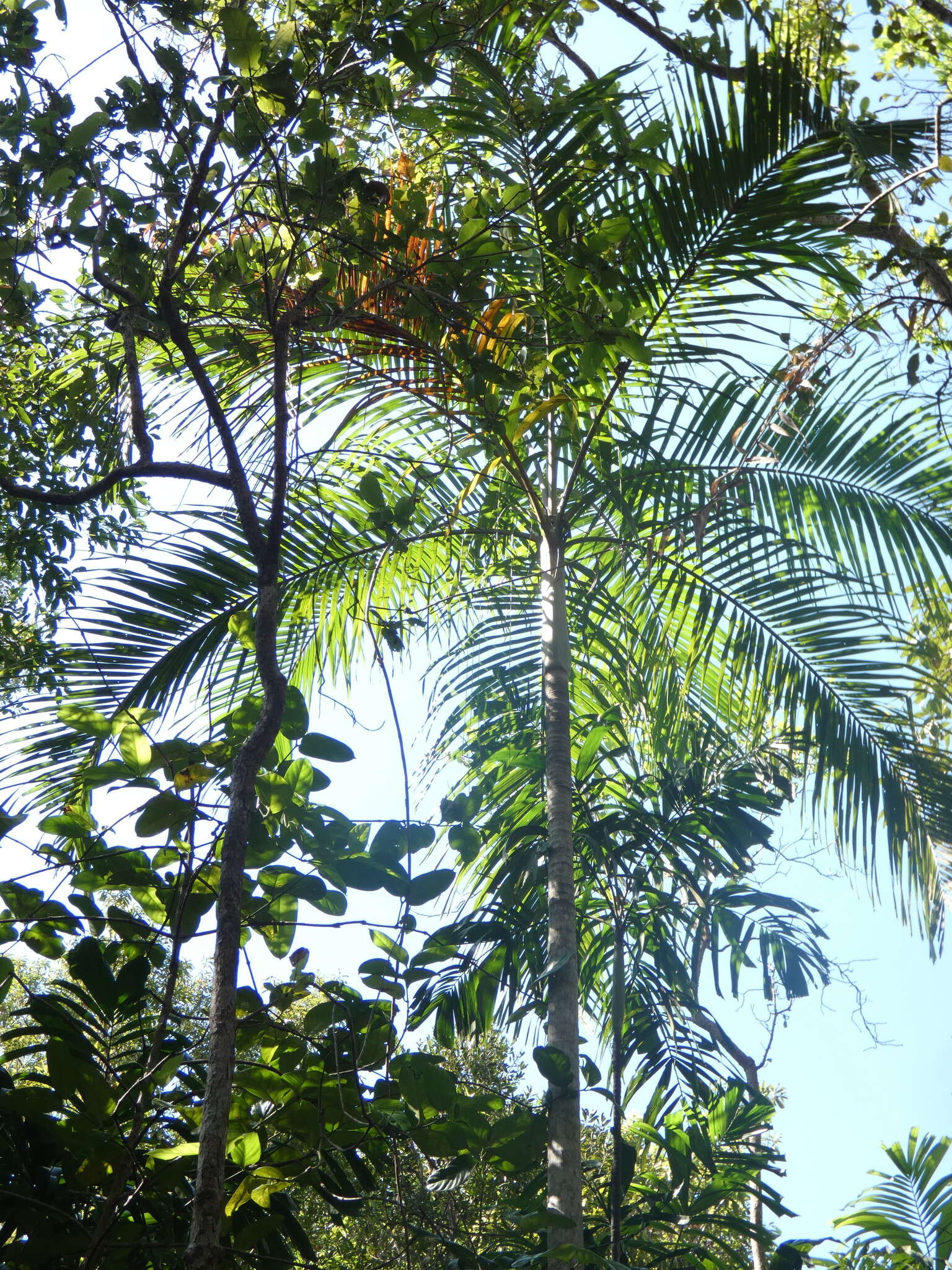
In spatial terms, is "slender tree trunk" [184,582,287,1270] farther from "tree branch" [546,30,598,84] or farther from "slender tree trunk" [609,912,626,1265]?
"tree branch" [546,30,598,84]

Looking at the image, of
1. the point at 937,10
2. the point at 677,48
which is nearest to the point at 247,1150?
the point at 677,48

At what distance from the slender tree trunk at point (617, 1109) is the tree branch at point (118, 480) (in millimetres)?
1519

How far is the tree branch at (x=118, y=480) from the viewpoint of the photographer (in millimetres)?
1450

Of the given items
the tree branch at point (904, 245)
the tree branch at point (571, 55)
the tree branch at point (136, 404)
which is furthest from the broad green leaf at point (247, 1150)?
the tree branch at point (571, 55)

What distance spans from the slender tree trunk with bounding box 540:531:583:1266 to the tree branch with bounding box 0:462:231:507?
1.37m

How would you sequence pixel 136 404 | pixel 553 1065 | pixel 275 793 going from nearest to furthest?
pixel 275 793, pixel 136 404, pixel 553 1065

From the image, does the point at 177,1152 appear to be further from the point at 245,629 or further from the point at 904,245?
the point at 904,245

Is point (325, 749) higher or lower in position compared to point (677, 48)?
lower

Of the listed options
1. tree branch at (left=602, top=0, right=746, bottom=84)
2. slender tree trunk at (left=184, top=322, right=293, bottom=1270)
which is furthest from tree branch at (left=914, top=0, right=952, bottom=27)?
slender tree trunk at (left=184, top=322, right=293, bottom=1270)

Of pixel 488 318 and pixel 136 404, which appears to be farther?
pixel 488 318

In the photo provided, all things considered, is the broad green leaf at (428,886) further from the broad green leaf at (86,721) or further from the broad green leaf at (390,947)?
the broad green leaf at (86,721)

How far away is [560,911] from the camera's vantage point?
2.50 m

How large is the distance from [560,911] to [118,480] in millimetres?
1548

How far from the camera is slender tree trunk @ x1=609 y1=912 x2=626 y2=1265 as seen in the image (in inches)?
87.0
